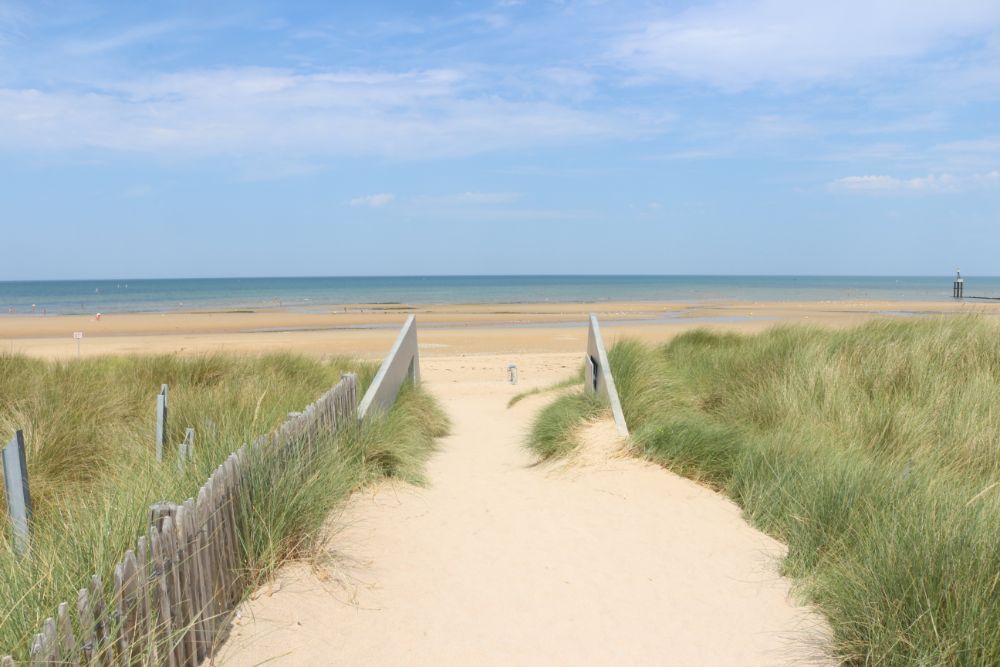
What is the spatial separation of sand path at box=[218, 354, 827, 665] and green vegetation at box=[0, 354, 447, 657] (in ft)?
1.07

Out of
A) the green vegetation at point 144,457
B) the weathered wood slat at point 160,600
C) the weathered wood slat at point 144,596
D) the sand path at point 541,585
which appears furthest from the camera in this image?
the sand path at point 541,585

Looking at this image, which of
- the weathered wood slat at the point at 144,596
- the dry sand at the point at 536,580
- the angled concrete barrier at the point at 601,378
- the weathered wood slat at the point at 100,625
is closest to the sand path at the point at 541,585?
the dry sand at the point at 536,580

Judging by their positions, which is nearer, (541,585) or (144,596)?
(144,596)

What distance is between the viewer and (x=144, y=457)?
5125mm

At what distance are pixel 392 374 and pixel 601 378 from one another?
2.55 meters

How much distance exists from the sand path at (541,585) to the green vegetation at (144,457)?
1.07ft

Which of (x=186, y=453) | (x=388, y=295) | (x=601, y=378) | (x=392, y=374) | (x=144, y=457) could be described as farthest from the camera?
(x=388, y=295)

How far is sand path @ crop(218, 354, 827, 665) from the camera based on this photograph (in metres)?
3.98

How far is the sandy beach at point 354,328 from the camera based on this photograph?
81.8 feet

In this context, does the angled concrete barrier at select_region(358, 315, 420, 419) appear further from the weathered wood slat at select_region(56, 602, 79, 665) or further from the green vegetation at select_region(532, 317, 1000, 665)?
the weathered wood slat at select_region(56, 602, 79, 665)

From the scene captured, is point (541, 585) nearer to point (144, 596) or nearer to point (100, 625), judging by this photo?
point (144, 596)

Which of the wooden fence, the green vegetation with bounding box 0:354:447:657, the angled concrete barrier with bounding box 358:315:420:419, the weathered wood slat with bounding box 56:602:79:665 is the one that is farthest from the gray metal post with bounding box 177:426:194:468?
the angled concrete barrier with bounding box 358:315:420:419

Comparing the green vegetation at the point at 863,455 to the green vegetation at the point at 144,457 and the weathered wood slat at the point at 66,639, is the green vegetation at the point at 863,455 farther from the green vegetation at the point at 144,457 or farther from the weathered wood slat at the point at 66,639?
the weathered wood slat at the point at 66,639

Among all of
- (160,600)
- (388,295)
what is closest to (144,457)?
(160,600)
